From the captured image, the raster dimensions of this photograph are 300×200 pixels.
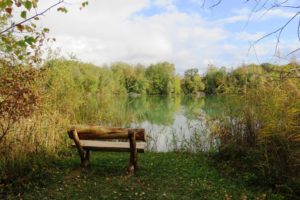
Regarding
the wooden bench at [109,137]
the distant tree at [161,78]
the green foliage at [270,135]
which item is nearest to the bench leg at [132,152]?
the wooden bench at [109,137]

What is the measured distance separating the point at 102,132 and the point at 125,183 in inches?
33.9

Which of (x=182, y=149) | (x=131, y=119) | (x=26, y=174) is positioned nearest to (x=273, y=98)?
(x=182, y=149)

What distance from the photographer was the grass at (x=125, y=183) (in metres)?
4.33

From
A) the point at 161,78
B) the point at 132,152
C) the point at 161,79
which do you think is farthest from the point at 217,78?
the point at 161,79

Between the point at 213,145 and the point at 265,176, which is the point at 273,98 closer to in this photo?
the point at 265,176

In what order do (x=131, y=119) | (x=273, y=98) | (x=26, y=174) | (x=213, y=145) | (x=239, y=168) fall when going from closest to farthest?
(x=26, y=174) < (x=273, y=98) < (x=239, y=168) < (x=213, y=145) < (x=131, y=119)

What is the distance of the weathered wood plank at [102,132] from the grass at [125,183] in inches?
22.1

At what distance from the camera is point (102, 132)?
514 centimetres

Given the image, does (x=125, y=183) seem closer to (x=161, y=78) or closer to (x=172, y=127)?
(x=172, y=127)

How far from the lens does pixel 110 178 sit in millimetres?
4988

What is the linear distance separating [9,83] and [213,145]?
447 cm

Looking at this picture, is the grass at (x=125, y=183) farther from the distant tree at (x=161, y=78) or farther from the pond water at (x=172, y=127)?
the distant tree at (x=161, y=78)

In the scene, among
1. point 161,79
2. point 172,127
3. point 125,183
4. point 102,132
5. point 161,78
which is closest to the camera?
point 125,183

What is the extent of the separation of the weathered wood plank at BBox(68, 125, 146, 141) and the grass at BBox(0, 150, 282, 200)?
0.56 m
